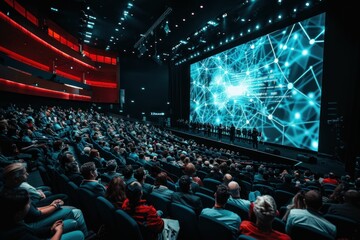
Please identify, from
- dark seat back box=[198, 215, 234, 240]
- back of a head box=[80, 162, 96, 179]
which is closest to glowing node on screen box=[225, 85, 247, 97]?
back of a head box=[80, 162, 96, 179]

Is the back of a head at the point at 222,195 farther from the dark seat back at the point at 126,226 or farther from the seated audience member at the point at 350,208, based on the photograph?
the seated audience member at the point at 350,208

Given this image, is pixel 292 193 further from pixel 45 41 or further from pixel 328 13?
pixel 45 41

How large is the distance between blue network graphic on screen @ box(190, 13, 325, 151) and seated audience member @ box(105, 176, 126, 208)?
8930 millimetres

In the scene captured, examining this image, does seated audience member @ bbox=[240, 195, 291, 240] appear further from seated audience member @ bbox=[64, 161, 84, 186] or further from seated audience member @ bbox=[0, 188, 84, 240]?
seated audience member @ bbox=[64, 161, 84, 186]

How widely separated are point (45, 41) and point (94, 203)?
1355 cm

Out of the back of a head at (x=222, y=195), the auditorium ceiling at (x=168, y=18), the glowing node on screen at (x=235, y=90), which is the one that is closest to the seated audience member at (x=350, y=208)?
the back of a head at (x=222, y=195)

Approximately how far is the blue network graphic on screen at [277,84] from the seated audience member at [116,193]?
8930mm

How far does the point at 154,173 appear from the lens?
3.86 meters

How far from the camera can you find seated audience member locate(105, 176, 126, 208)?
2.37 metres

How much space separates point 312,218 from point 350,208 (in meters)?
0.85

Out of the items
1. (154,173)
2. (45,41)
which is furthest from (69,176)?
(45,41)

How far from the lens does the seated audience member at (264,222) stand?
5.54 ft

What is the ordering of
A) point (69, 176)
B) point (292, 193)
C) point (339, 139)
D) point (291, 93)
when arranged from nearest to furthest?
point (69, 176)
point (292, 193)
point (339, 139)
point (291, 93)

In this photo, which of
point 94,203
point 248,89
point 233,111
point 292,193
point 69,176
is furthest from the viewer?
point 233,111
